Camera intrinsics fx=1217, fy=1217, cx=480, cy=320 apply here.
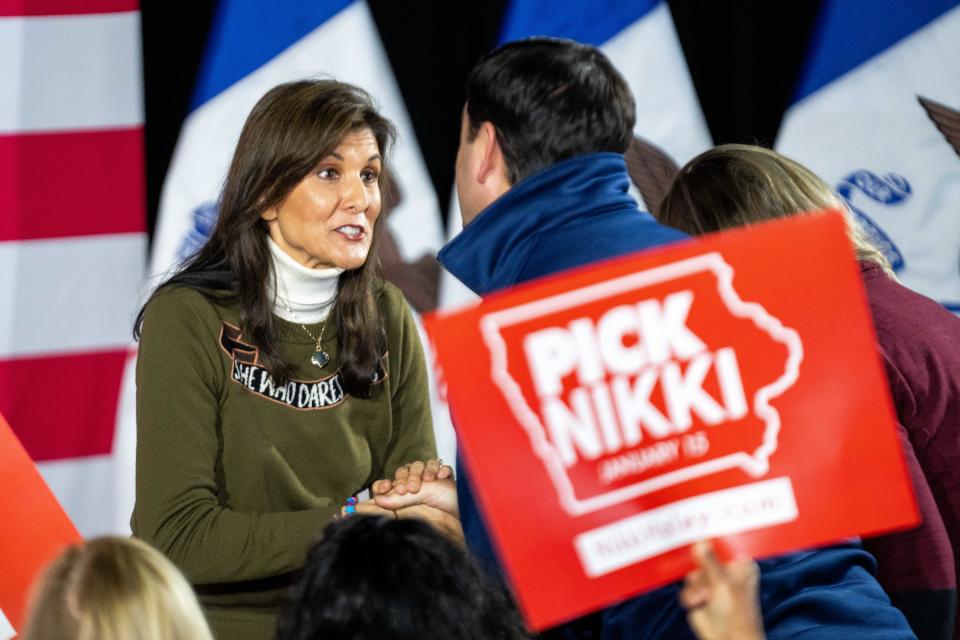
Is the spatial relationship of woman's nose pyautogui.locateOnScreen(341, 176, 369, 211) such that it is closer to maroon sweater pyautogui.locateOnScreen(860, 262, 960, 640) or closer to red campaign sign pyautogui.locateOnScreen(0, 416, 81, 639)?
red campaign sign pyautogui.locateOnScreen(0, 416, 81, 639)

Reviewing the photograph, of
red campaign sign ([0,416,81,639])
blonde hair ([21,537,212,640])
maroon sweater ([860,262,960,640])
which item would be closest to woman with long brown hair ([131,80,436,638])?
red campaign sign ([0,416,81,639])

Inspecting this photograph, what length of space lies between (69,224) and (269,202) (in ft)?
3.91

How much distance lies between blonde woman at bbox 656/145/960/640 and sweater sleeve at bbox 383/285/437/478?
19.1 inches

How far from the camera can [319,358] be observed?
1.85 m

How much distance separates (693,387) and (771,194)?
0.73 metres

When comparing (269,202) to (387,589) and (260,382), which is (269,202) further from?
(387,589)

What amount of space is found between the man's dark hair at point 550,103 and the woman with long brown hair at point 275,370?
390mm

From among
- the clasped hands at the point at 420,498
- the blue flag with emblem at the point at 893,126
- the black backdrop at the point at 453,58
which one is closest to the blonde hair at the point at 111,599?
the clasped hands at the point at 420,498

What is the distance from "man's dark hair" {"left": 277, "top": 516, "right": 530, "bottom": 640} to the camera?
105cm

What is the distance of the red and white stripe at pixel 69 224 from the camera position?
9.22 feet

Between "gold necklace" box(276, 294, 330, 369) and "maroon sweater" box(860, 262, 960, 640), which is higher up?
"gold necklace" box(276, 294, 330, 369)

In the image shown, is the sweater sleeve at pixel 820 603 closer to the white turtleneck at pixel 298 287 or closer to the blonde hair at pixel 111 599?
the blonde hair at pixel 111 599

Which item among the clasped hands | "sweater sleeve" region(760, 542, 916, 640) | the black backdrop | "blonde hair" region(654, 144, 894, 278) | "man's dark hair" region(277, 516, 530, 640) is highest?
the black backdrop

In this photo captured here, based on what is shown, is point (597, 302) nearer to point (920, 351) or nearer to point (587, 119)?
point (587, 119)
